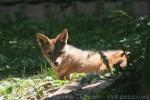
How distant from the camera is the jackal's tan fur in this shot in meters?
9.10

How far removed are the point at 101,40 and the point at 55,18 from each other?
3441 millimetres

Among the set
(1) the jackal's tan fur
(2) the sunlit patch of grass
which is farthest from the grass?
(1) the jackal's tan fur

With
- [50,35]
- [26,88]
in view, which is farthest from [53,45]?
[50,35]

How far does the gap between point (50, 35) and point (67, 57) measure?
14.6 ft

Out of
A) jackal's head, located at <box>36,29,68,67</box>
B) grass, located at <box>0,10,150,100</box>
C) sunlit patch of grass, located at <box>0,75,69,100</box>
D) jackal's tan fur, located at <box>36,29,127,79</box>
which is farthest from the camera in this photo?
jackal's head, located at <box>36,29,68,67</box>

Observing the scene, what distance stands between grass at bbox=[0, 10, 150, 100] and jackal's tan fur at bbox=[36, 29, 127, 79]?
0.68ft

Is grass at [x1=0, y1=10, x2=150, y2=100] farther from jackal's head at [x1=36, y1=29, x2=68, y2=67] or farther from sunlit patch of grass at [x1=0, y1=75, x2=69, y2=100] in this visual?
jackal's head at [x1=36, y1=29, x2=68, y2=67]

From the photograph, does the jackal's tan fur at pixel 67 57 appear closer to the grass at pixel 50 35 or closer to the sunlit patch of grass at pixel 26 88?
the grass at pixel 50 35

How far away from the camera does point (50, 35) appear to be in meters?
13.9

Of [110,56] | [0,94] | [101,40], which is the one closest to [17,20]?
[101,40]

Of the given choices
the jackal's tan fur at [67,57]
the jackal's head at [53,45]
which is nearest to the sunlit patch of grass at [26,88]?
the jackal's tan fur at [67,57]

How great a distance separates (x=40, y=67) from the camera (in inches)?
394

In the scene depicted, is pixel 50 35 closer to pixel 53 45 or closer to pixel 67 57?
pixel 53 45

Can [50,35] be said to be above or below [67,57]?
above
